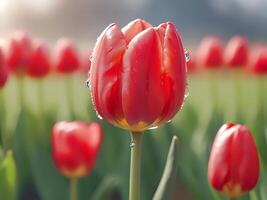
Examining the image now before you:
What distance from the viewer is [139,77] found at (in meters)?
0.80

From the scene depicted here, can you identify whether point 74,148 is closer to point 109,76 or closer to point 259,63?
point 109,76

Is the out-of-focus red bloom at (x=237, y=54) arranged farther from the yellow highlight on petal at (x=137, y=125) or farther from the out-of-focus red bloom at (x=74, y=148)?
the yellow highlight on petal at (x=137, y=125)

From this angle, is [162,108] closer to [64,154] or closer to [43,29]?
[64,154]

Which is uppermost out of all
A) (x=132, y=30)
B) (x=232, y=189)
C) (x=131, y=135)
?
(x=132, y=30)

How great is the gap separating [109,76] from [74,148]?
45 cm

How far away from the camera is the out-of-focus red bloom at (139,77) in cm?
81

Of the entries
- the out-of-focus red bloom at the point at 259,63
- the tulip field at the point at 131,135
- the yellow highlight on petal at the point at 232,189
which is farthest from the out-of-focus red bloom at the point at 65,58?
the yellow highlight on petal at the point at 232,189

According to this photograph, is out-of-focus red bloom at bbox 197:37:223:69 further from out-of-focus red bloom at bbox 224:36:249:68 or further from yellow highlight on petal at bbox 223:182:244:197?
yellow highlight on petal at bbox 223:182:244:197

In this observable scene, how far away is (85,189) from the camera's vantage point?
164 centimetres

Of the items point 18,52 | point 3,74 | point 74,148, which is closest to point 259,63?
point 18,52

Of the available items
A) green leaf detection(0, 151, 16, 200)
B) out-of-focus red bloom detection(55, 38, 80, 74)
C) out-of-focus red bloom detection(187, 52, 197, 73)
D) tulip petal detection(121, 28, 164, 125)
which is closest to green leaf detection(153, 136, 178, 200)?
tulip petal detection(121, 28, 164, 125)

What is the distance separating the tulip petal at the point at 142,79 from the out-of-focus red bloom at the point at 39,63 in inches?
54.1

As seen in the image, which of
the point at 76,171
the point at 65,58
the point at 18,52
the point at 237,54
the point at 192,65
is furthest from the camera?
the point at 192,65

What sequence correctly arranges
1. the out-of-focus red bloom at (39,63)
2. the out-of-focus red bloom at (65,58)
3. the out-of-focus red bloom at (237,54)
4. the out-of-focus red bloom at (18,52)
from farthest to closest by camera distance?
1. the out-of-focus red bloom at (237,54)
2. the out-of-focus red bloom at (65,58)
3. the out-of-focus red bloom at (39,63)
4. the out-of-focus red bloom at (18,52)
